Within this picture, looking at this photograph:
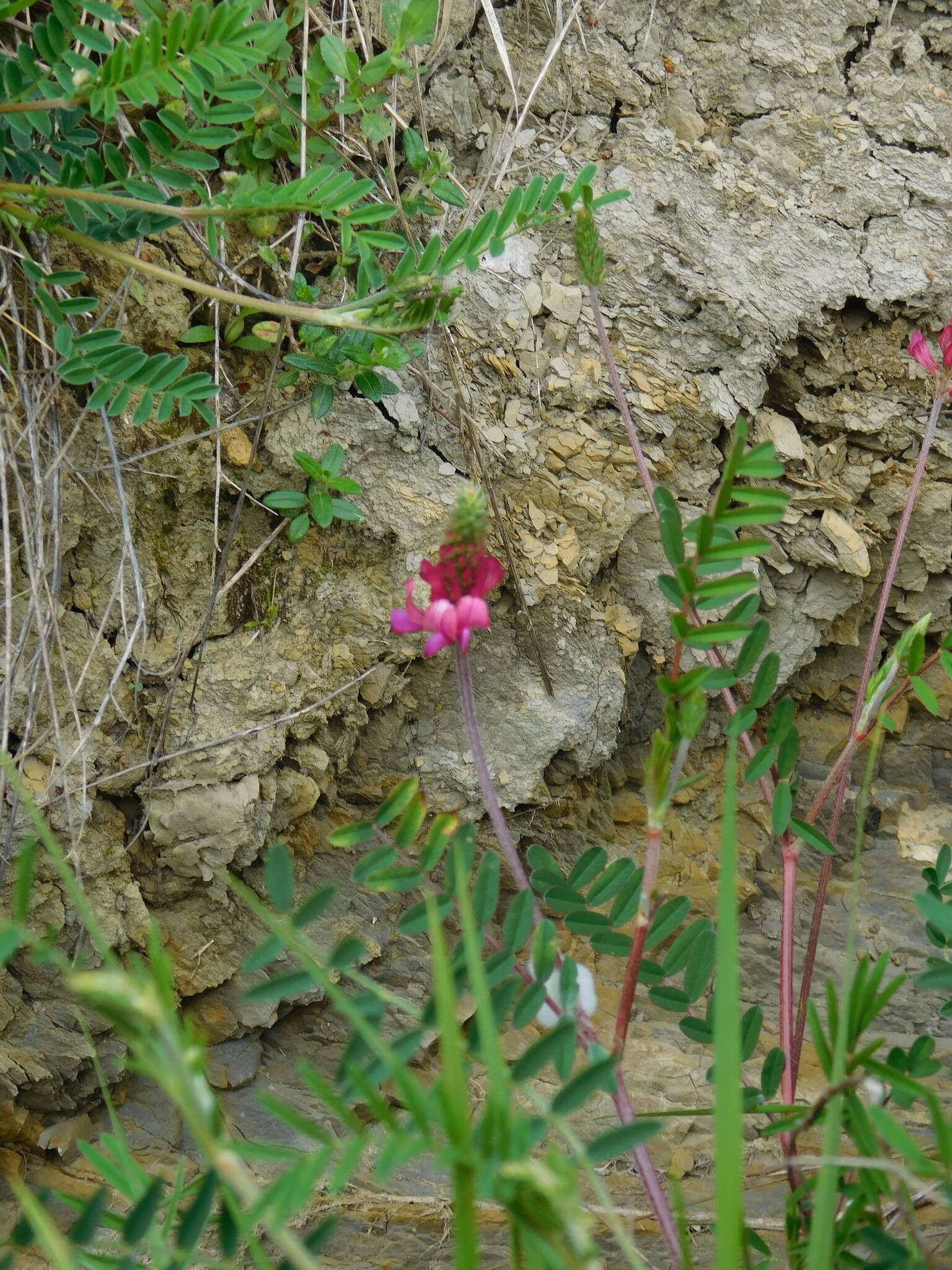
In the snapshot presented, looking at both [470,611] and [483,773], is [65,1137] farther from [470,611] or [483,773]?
[470,611]

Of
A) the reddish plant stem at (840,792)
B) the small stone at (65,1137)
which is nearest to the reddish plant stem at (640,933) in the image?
the reddish plant stem at (840,792)

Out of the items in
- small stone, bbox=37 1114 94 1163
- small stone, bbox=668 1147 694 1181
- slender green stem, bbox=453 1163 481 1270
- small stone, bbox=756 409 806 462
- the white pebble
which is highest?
small stone, bbox=756 409 806 462

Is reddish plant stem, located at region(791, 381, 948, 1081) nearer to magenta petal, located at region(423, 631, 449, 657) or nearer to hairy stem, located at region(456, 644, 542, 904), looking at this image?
hairy stem, located at region(456, 644, 542, 904)

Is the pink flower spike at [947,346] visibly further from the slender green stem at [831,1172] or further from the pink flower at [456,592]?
the slender green stem at [831,1172]

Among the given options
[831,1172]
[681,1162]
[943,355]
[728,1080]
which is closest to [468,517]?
[728,1080]

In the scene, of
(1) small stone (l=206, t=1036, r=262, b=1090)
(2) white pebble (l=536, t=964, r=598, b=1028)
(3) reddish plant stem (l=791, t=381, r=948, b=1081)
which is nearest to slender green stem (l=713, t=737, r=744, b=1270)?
(2) white pebble (l=536, t=964, r=598, b=1028)

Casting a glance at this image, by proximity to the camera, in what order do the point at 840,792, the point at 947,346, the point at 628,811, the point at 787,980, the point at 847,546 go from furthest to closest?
1. the point at 628,811
2. the point at 847,546
3. the point at 947,346
4. the point at 840,792
5. the point at 787,980

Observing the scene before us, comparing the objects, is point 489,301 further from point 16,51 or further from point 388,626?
point 16,51
